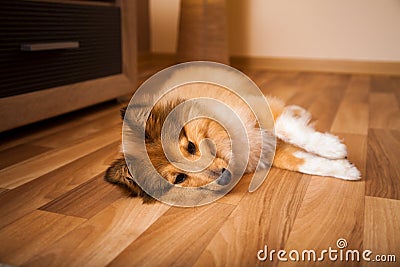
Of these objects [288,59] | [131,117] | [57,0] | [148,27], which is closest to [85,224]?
[131,117]

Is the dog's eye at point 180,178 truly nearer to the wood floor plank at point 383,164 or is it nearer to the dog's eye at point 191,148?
the dog's eye at point 191,148

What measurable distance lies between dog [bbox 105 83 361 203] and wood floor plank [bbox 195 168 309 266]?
80mm

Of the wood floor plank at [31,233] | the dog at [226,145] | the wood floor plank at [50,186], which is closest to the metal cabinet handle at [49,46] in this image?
the wood floor plank at [50,186]

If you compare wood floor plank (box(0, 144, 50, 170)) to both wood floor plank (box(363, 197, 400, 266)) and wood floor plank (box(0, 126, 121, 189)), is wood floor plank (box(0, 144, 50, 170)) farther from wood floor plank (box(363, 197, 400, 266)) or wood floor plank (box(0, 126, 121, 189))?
wood floor plank (box(363, 197, 400, 266))

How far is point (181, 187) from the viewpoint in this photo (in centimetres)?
108

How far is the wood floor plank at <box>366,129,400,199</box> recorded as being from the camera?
1141 mm

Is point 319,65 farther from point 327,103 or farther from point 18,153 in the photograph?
point 18,153

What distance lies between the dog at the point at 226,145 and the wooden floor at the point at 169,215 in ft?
0.14

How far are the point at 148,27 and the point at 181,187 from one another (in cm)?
309

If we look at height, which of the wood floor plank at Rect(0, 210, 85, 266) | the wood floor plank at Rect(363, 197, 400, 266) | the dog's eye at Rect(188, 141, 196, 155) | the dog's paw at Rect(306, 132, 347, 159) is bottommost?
the wood floor plank at Rect(0, 210, 85, 266)

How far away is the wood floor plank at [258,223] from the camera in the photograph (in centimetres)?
82

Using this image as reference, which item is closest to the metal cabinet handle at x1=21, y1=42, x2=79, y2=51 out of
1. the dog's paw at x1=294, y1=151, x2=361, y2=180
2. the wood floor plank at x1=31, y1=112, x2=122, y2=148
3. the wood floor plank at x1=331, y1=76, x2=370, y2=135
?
the wood floor plank at x1=31, y1=112, x2=122, y2=148

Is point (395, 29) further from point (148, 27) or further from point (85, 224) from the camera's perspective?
point (85, 224)

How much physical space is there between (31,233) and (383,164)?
3.59 ft
